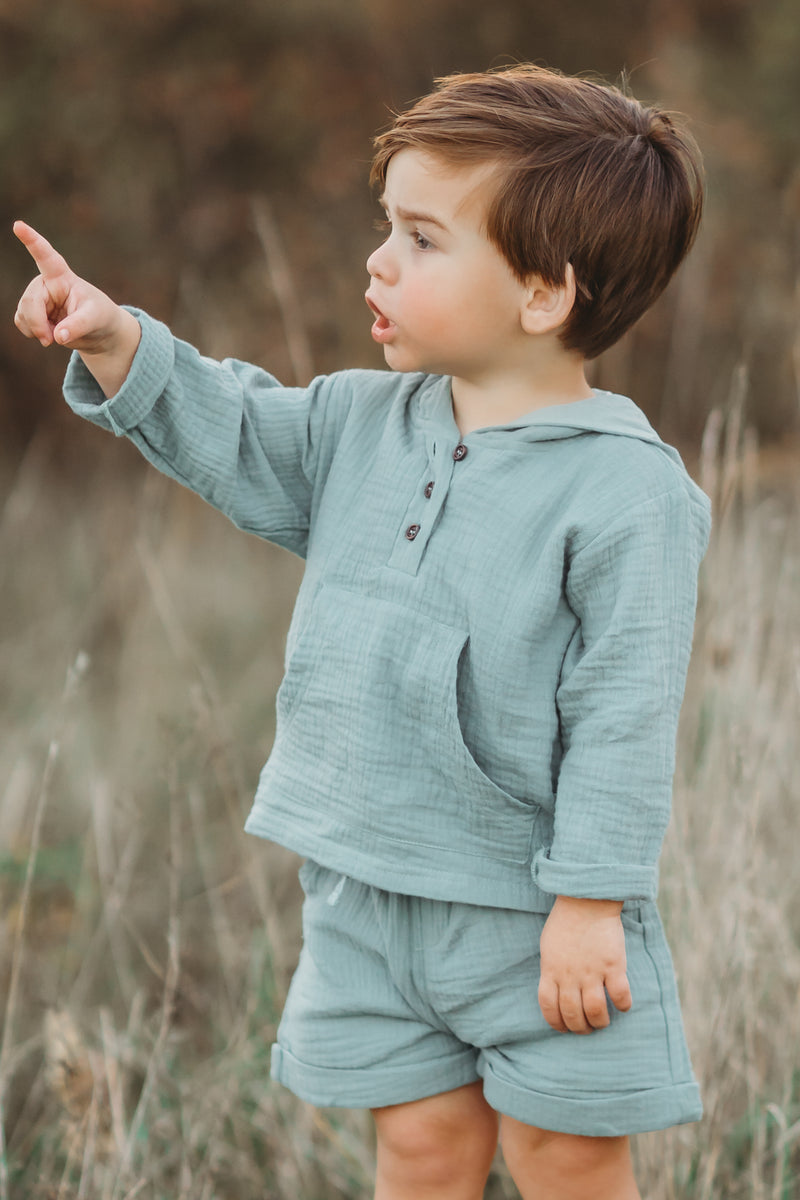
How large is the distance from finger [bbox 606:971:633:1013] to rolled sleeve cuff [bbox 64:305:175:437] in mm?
671

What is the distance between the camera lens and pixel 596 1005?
3.65 feet

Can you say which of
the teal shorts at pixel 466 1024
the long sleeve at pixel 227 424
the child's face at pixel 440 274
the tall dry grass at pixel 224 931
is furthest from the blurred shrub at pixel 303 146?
the teal shorts at pixel 466 1024

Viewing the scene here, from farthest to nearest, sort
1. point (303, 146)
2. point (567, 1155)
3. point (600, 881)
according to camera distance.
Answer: point (303, 146) < point (567, 1155) < point (600, 881)

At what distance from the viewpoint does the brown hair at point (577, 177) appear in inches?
44.8

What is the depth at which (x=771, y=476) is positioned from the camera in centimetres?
340

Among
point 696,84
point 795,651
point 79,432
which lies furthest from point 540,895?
point 696,84

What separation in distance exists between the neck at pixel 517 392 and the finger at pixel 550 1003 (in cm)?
52

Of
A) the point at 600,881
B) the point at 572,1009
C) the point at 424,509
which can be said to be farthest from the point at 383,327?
the point at 572,1009

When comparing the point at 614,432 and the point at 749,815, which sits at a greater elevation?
the point at 614,432

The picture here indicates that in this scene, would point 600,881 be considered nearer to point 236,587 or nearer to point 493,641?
point 493,641

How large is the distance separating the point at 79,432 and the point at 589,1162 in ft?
12.6

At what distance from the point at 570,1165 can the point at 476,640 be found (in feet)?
1.68

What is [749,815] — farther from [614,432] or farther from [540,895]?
[614,432]

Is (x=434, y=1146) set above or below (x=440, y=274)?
below
